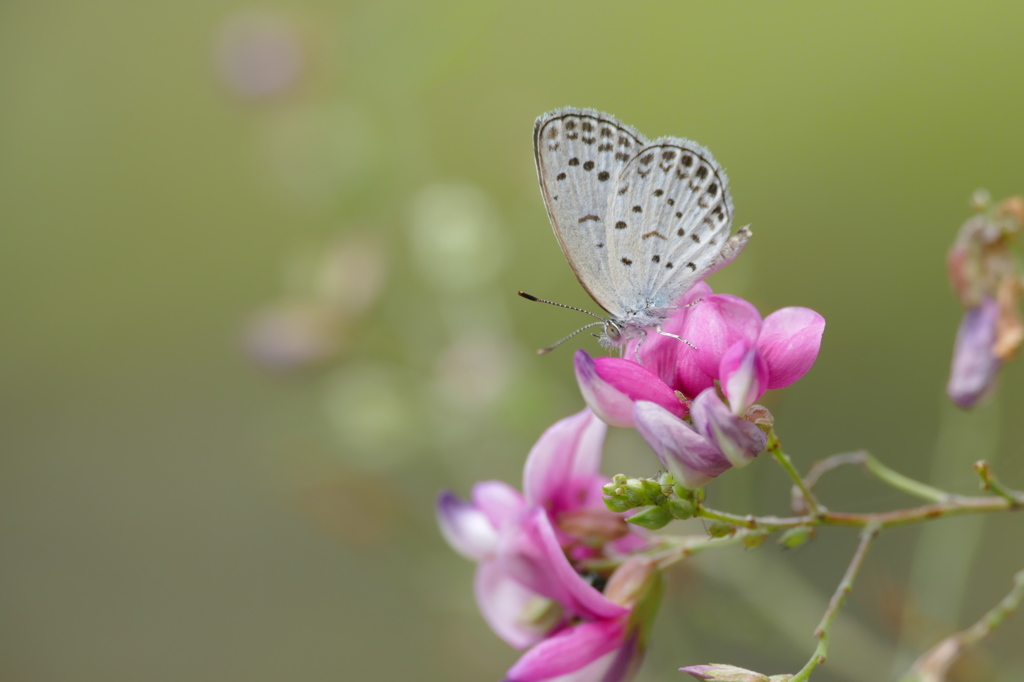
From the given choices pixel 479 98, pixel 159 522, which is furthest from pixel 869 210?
pixel 159 522

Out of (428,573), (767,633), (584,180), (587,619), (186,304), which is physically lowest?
(767,633)

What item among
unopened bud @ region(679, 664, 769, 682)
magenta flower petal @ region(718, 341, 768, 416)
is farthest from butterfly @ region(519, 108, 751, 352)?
unopened bud @ region(679, 664, 769, 682)

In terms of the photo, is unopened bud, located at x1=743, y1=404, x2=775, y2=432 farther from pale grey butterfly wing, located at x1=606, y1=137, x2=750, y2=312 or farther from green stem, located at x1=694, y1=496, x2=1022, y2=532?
pale grey butterfly wing, located at x1=606, y1=137, x2=750, y2=312

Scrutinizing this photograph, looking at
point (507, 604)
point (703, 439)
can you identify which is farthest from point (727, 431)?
point (507, 604)

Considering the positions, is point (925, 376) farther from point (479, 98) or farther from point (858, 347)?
point (479, 98)

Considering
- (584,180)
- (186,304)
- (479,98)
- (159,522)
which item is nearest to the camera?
(584,180)

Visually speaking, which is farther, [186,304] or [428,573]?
[186,304]

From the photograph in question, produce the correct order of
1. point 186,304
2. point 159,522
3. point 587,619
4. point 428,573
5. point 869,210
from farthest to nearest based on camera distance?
point 186,304
point 159,522
point 869,210
point 428,573
point 587,619

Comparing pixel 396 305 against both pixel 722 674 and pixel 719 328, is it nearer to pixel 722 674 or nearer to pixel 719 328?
pixel 719 328
